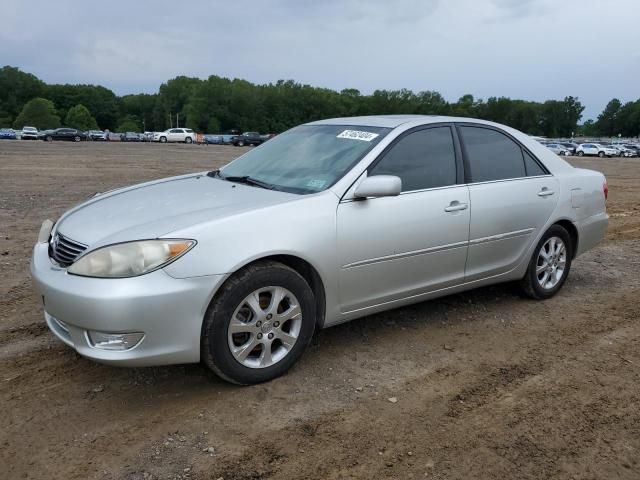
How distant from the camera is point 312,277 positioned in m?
3.56

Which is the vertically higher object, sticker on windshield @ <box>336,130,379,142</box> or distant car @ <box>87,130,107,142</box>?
sticker on windshield @ <box>336,130,379,142</box>

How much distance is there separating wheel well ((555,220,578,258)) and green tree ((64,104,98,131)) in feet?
414

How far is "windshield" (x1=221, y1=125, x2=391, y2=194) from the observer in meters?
3.85

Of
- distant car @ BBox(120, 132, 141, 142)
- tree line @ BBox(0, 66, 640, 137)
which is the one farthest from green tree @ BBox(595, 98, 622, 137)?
distant car @ BBox(120, 132, 141, 142)

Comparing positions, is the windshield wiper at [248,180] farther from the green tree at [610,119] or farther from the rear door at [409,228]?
the green tree at [610,119]

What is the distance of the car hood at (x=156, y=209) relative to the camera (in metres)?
3.20

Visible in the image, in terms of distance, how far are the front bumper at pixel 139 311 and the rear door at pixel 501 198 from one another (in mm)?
2201

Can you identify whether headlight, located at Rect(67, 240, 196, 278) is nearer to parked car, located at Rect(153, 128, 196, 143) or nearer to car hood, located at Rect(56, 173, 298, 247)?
car hood, located at Rect(56, 173, 298, 247)

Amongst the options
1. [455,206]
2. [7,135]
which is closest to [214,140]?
[7,135]

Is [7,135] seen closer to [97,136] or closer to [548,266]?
[97,136]

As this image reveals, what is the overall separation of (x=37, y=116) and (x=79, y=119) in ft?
33.9

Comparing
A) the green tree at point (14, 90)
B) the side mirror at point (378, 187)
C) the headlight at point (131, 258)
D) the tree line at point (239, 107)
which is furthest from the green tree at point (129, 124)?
the headlight at point (131, 258)

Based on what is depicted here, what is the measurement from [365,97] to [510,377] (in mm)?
148221

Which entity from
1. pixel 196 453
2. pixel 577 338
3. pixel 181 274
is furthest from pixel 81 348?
pixel 577 338
